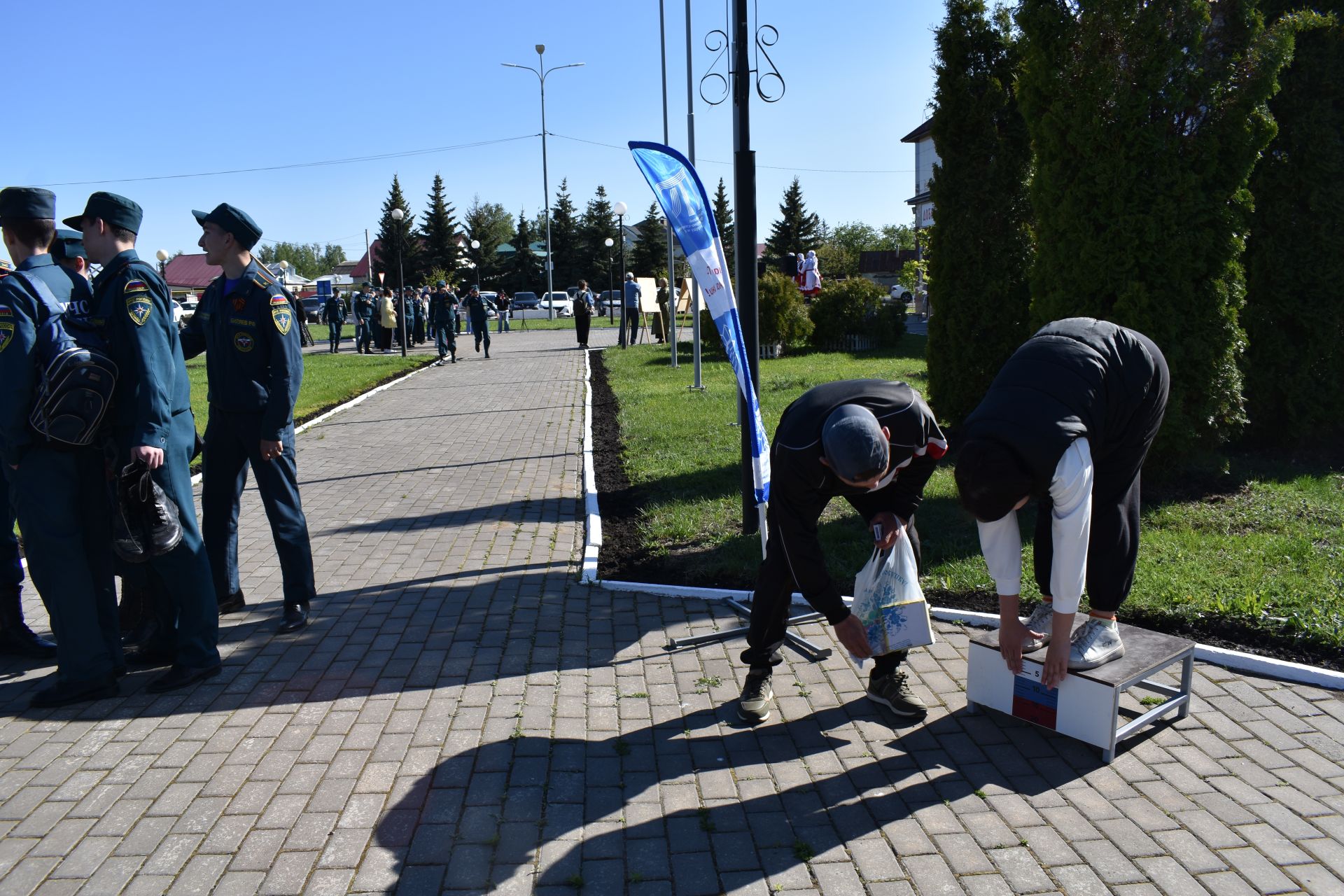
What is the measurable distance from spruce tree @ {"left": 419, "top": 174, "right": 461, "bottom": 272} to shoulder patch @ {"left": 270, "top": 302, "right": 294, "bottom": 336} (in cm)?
6701

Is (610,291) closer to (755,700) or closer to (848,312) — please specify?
(848,312)

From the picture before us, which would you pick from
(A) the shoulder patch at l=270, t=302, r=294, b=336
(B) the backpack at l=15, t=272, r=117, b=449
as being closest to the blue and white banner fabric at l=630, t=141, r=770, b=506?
(A) the shoulder patch at l=270, t=302, r=294, b=336

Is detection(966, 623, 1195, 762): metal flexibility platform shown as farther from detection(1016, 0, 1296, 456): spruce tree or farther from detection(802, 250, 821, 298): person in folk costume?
detection(802, 250, 821, 298): person in folk costume

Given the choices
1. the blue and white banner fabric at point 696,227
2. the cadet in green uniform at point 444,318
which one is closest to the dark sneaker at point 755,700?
the blue and white banner fabric at point 696,227

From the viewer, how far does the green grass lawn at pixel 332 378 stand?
15.2 meters

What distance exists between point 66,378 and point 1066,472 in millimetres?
4073

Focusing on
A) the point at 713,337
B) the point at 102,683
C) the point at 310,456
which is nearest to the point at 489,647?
the point at 102,683

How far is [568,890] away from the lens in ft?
9.81

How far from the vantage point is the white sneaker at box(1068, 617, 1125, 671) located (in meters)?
3.75

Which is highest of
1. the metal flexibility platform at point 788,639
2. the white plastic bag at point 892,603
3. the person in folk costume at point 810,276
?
the person in folk costume at point 810,276

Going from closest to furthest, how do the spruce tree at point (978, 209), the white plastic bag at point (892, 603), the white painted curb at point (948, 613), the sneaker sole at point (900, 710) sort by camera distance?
the white plastic bag at point (892, 603)
the sneaker sole at point (900, 710)
the white painted curb at point (948, 613)
the spruce tree at point (978, 209)

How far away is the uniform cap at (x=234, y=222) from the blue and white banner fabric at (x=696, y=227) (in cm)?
210

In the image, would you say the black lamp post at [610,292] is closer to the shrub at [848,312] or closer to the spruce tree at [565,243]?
the spruce tree at [565,243]

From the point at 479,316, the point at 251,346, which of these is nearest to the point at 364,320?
the point at 479,316
